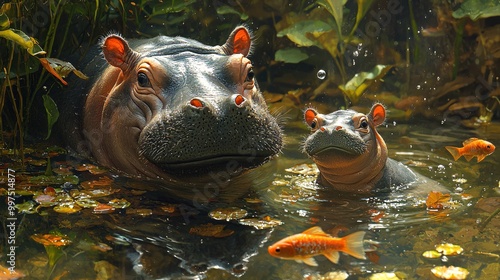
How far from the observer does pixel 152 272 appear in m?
3.46

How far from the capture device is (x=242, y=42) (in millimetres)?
5469

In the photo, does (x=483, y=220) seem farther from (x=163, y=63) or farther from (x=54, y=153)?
(x=54, y=153)

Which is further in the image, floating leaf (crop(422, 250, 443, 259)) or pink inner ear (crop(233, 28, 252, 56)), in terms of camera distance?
pink inner ear (crop(233, 28, 252, 56))

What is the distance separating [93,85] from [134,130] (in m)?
1.00

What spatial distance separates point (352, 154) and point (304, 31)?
3.42 m

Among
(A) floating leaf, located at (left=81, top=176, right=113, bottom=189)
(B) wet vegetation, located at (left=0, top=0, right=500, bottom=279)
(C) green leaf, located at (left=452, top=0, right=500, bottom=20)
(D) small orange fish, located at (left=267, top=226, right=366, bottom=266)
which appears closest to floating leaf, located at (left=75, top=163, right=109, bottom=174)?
(B) wet vegetation, located at (left=0, top=0, right=500, bottom=279)

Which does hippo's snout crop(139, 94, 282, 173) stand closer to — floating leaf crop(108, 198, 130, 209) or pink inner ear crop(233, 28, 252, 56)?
floating leaf crop(108, 198, 130, 209)

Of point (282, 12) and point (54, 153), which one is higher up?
point (282, 12)

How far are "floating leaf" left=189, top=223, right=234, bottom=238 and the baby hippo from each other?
962 millimetres

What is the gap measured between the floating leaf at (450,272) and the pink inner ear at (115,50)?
274cm

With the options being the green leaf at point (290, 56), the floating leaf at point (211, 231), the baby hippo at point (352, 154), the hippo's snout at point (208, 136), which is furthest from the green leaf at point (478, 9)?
the floating leaf at point (211, 231)

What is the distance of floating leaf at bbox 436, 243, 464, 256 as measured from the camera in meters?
3.74

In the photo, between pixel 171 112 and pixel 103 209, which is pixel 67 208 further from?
pixel 171 112

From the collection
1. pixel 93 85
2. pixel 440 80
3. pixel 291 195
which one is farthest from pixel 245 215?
pixel 440 80
